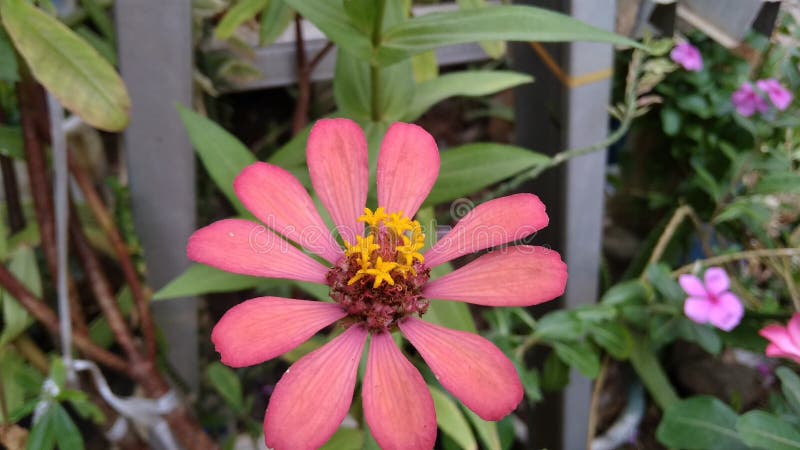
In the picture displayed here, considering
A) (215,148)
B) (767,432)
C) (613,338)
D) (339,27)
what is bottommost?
(613,338)

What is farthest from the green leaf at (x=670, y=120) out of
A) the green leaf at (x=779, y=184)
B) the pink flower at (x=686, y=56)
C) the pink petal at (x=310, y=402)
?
the pink petal at (x=310, y=402)

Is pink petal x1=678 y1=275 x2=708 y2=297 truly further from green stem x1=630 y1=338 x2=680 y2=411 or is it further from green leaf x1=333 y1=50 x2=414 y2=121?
green leaf x1=333 y1=50 x2=414 y2=121

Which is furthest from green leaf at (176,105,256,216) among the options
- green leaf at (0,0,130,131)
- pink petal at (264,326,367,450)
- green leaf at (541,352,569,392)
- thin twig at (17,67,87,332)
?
green leaf at (541,352,569,392)

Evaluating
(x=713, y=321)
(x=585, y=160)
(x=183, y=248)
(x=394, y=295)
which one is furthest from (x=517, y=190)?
(x=394, y=295)

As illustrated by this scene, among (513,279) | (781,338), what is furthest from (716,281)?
(513,279)

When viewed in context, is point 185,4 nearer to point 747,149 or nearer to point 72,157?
A: point 72,157

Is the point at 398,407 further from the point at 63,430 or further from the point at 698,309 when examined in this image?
the point at 698,309

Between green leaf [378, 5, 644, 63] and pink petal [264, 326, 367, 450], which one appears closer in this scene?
pink petal [264, 326, 367, 450]
